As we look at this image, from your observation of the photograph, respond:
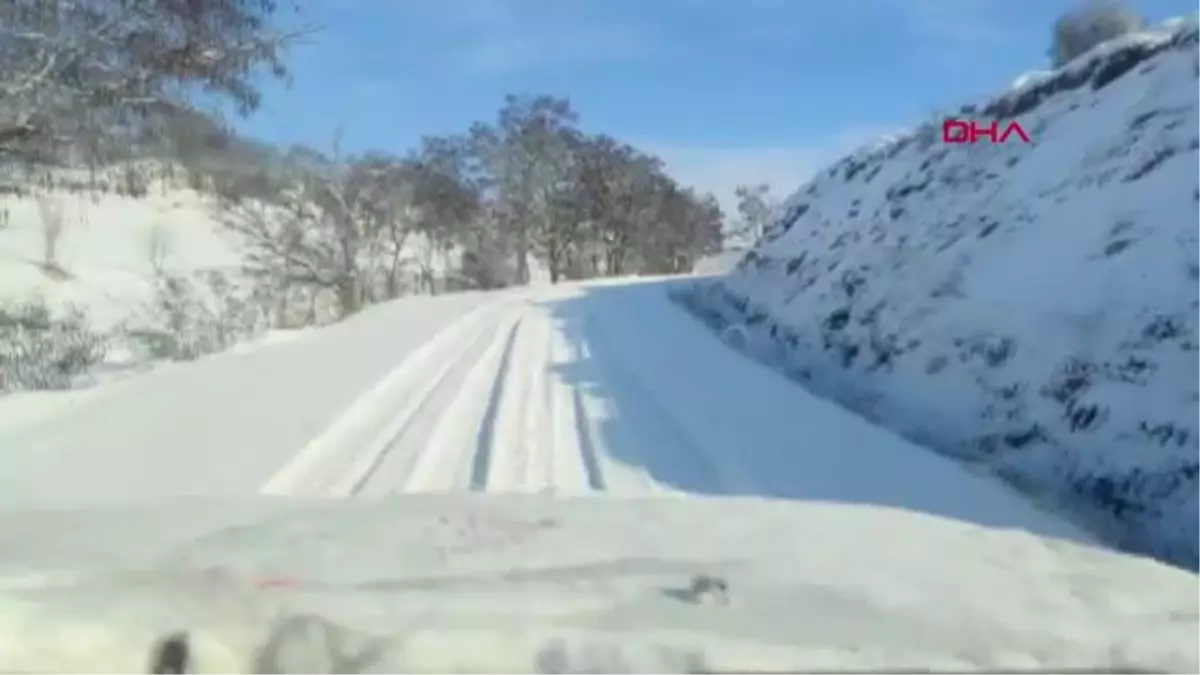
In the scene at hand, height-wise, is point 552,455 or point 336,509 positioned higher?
point 336,509

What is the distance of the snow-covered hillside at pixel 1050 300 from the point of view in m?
8.03

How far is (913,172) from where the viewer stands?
20.0 m

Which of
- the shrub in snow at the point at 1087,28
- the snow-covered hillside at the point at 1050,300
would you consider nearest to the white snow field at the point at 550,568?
the snow-covered hillside at the point at 1050,300

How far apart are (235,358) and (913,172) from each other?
11.1 metres

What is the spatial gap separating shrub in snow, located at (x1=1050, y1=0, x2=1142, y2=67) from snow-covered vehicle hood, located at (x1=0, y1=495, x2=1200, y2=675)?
26409 millimetres

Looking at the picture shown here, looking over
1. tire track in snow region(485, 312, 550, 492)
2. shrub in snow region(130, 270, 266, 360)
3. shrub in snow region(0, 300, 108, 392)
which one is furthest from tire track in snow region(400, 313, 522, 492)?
shrub in snow region(130, 270, 266, 360)

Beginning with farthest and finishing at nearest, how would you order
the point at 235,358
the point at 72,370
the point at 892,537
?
the point at 72,370 < the point at 235,358 < the point at 892,537

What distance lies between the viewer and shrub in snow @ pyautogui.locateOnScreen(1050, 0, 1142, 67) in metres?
27.8

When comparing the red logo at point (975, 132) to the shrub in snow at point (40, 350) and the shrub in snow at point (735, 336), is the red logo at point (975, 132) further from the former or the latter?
the shrub in snow at point (40, 350)

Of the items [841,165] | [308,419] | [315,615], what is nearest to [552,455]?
[308,419]

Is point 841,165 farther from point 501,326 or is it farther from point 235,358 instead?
point 235,358

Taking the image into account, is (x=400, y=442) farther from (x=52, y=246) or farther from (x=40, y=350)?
(x=52, y=246)

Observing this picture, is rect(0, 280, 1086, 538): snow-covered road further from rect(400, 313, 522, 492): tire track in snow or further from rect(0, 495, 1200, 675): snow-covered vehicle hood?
rect(0, 495, 1200, 675): snow-covered vehicle hood

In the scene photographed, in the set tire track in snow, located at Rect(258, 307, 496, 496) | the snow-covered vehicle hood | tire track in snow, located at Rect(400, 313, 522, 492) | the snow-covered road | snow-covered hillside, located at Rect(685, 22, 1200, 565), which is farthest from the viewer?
tire track in snow, located at Rect(400, 313, 522, 492)
